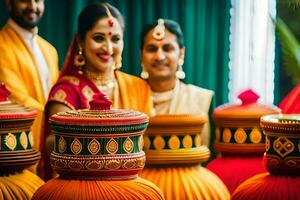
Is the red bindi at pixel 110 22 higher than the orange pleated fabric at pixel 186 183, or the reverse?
the red bindi at pixel 110 22

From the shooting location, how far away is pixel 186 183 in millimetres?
2197

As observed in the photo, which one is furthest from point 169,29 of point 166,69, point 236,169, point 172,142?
point 172,142

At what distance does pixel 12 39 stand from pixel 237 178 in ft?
2.50

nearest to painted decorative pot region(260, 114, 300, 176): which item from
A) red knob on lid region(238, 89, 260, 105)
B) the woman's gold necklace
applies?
red knob on lid region(238, 89, 260, 105)

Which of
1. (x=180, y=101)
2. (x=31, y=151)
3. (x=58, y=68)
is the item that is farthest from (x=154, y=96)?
(x=31, y=151)

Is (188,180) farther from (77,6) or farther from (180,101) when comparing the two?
(77,6)

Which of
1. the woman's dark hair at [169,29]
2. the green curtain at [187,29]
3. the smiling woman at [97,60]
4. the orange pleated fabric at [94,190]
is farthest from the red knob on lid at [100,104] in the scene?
the green curtain at [187,29]

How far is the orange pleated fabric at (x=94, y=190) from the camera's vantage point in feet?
5.72

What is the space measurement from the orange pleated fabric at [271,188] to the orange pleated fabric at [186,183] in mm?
178

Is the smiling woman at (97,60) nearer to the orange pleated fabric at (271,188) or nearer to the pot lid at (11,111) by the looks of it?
the pot lid at (11,111)

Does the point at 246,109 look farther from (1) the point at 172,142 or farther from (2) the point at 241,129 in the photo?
(1) the point at 172,142

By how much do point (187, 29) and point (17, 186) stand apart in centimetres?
127

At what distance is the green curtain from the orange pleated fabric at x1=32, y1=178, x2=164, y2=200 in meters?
1.25

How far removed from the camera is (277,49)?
3.33 metres
